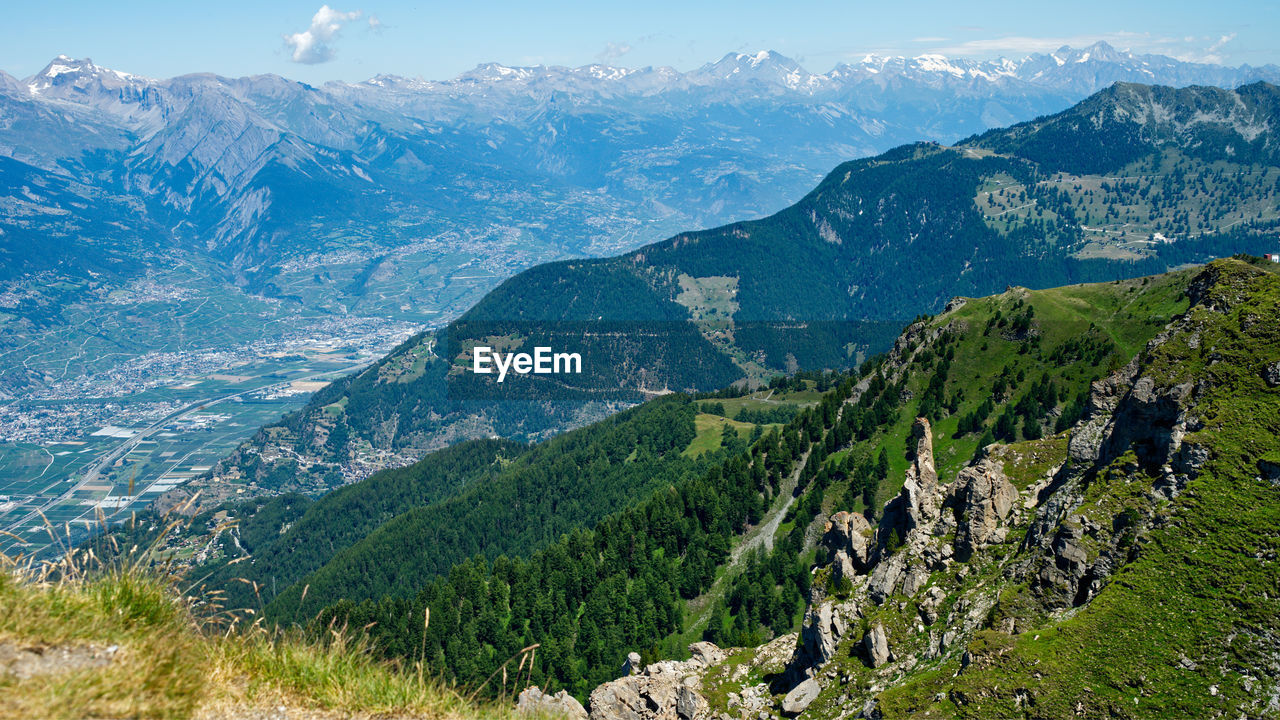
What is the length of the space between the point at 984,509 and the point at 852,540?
12.7m

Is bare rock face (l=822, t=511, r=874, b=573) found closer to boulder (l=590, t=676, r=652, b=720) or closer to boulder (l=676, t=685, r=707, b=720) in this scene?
boulder (l=676, t=685, r=707, b=720)

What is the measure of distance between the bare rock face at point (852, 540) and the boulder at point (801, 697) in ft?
36.2

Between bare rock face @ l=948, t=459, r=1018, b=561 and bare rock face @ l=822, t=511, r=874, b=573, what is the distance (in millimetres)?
9355

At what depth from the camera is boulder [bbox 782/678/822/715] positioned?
45.1 meters

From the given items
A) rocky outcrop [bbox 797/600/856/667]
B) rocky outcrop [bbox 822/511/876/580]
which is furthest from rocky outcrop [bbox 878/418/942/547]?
rocky outcrop [bbox 797/600/856/667]

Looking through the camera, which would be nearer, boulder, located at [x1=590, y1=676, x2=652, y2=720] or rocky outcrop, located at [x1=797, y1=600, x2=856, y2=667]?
rocky outcrop, located at [x1=797, y1=600, x2=856, y2=667]

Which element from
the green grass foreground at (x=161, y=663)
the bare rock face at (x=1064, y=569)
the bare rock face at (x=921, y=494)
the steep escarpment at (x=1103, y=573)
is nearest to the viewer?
the green grass foreground at (x=161, y=663)

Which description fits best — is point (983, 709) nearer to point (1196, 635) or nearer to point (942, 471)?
point (1196, 635)

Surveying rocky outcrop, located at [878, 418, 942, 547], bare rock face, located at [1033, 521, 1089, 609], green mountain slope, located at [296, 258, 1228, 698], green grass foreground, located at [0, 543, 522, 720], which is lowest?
green mountain slope, located at [296, 258, 1228, 698]

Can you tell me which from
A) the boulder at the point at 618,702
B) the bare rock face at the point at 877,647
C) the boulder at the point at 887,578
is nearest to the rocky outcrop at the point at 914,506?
the boulder at the point at 887,578

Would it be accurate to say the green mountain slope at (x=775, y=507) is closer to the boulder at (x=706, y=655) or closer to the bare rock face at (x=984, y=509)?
the boulder at (x=706, y=655)

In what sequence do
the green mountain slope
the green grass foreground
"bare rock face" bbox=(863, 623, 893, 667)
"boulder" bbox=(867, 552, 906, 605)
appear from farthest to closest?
the green mountain slope
"boulder" bbox=(867, 552, 906, 605)
"bare rock face" bbox=(863, 623, 893, 667)
the green grass foreground

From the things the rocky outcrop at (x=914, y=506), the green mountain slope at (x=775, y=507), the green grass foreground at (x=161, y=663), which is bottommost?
the green mountain slope at (x=775, y=507)

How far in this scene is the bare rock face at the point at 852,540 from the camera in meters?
55.1
